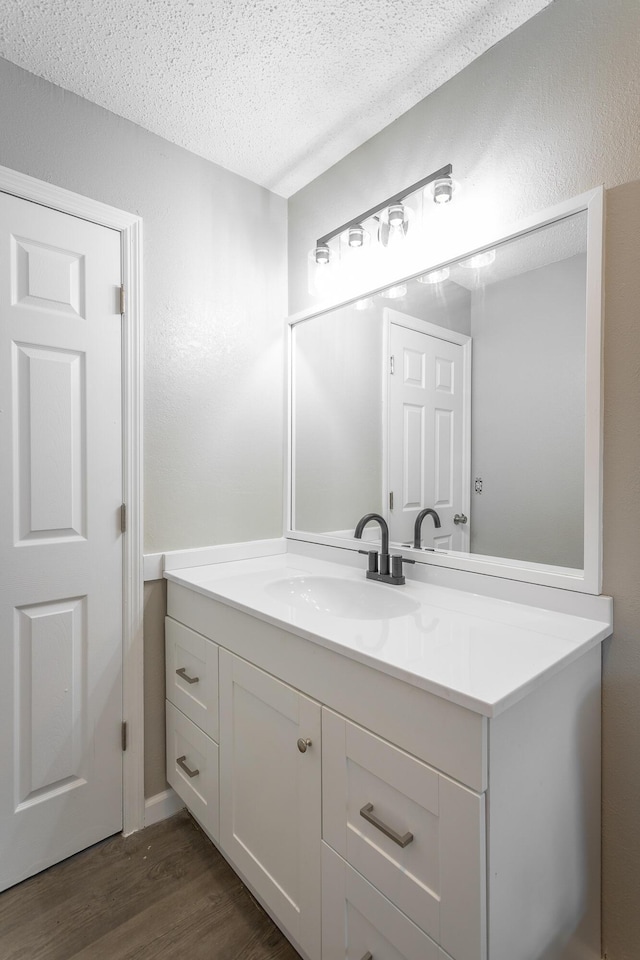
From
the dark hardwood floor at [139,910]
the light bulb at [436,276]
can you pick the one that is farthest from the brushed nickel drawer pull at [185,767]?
the light bulb at [436,276]

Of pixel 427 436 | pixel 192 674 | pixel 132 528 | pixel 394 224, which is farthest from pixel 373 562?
pixel 394 224

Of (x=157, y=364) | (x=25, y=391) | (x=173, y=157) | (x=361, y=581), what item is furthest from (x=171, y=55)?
(x=361, y=581)

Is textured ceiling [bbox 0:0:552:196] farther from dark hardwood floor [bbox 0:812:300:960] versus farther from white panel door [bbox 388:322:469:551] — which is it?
dark hardwood floor [bbox 0:812:300:960]

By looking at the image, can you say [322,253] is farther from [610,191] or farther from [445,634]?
[445,634]

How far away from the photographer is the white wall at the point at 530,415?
45.3 inches

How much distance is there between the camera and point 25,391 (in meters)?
1.40

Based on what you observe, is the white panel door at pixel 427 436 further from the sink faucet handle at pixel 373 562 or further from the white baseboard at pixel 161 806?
the white baseboard at pixel 161 806

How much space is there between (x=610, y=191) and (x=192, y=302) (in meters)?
1.31

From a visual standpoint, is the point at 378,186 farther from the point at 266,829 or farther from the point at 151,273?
the point at 266,829

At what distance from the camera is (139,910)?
1316 mm

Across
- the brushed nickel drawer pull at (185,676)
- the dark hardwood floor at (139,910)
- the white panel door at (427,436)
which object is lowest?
the dark hardwood floor at (139,910)

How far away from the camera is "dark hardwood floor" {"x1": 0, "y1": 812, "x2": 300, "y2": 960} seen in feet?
3.96

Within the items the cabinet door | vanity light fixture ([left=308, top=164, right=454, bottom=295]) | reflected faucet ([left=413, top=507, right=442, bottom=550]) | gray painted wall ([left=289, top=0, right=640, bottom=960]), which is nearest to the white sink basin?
reflected faucet ([left=413, top=507, right=442, bottom=550])

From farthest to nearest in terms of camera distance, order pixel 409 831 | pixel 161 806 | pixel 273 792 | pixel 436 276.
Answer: pixel 161 806 < pixel 436 276 < pixel 273 792 < pixel 409 831
